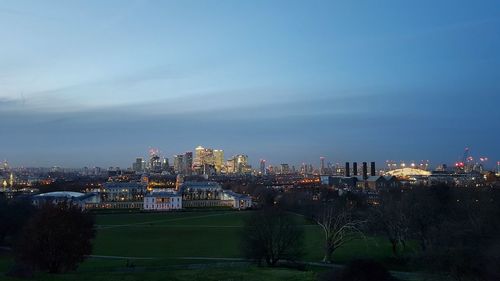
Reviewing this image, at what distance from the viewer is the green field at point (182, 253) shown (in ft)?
76.9

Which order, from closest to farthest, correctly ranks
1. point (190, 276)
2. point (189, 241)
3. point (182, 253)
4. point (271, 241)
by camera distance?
point (190, 276), point (271, 241), point (182, 253), point (189, 241)

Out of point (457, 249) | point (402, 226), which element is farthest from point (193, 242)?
point (457, 249)

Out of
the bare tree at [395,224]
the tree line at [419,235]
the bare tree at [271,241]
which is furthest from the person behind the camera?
the bare tree at [395,224]

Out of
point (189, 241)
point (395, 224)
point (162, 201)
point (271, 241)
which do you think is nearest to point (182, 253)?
point (189, 241)

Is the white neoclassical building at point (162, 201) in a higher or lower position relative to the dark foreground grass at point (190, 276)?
lower

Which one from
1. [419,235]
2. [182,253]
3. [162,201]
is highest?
[419,235]

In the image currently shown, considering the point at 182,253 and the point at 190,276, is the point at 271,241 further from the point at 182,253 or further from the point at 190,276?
the point at 190,276

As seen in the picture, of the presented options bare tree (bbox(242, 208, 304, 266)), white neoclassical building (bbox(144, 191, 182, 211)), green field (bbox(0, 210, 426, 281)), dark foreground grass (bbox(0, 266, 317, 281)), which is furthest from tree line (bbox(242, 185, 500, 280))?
white neoclassical building (bbox(144, 191, 182, 211))

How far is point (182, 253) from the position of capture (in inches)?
1585

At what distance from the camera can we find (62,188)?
454 feet

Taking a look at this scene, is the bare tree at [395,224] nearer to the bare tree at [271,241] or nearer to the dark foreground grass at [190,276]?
the bare tree at [271,241]

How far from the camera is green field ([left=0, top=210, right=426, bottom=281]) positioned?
76.9 feet

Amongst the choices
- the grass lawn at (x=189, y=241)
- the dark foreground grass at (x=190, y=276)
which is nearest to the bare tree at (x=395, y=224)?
the grass lawn at (x=189, y=241)

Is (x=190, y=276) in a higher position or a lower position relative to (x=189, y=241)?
higher
